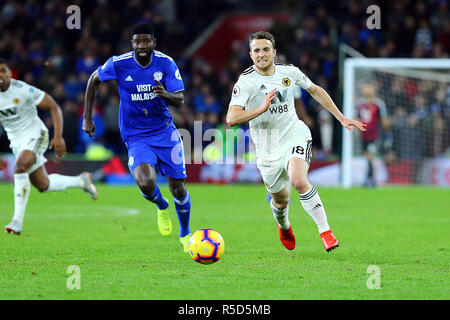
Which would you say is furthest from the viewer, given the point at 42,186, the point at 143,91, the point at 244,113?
the point at 42,186

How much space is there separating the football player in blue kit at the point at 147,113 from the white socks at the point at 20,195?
6.15ft

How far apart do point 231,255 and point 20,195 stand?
3.27 m

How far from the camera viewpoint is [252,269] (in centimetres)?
702

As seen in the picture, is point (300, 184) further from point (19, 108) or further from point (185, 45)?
point (185, 45)

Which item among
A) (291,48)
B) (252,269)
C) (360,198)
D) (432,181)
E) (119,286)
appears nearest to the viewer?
(119,286)

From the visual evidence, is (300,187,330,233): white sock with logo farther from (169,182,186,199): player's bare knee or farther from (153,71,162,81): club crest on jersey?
(153,71,162,81): club crest on jersey

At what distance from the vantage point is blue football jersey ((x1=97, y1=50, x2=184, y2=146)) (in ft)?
27.7

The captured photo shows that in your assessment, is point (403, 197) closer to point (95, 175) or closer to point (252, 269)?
point (95, 175)

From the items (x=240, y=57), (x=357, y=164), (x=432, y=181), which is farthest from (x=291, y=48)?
(x=432, y=181)

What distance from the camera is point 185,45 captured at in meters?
25.4

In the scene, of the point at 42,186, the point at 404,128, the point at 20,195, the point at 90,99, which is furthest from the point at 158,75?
the point at 404,128

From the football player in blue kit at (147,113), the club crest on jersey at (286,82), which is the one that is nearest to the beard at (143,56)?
the football player in blue kit at (147,113)

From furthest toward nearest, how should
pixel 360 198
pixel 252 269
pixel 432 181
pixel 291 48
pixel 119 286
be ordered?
pixel 291 48 → pixel 432 181 → pixel 360 198 → pixel 252 269 → pixel 119 286
